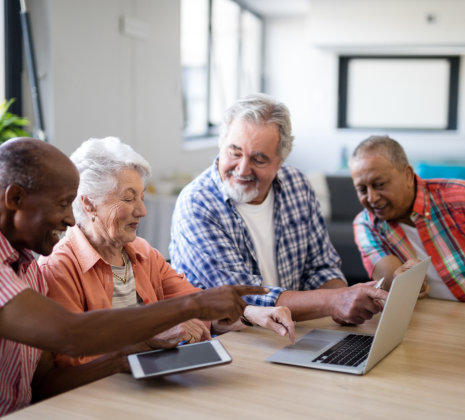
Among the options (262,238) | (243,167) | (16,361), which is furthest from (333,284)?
(16,361)

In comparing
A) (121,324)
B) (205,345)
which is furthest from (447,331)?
(121,324)

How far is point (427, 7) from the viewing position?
710cm

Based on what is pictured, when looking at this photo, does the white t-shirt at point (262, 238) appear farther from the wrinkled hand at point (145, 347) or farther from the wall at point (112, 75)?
the wall at point (112, 75)

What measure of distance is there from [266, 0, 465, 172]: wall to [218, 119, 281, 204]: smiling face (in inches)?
228

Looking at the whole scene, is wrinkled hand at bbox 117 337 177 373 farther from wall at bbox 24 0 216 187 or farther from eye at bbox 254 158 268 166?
wall at bbox 24 0 216 187

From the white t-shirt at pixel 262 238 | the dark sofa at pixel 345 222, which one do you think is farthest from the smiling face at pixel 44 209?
the dark sofa at pixel 345 222

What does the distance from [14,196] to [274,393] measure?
2.03ft

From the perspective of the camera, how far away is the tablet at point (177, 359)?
116cm

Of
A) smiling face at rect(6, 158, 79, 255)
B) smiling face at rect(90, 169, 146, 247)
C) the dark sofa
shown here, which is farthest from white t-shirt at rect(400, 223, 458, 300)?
the dark sofa

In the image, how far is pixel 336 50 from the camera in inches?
304

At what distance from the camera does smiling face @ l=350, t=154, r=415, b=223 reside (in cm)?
205

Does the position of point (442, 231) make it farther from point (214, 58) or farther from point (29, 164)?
point (214, 58)

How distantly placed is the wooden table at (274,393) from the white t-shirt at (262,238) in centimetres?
58

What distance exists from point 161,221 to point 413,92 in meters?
4.78
